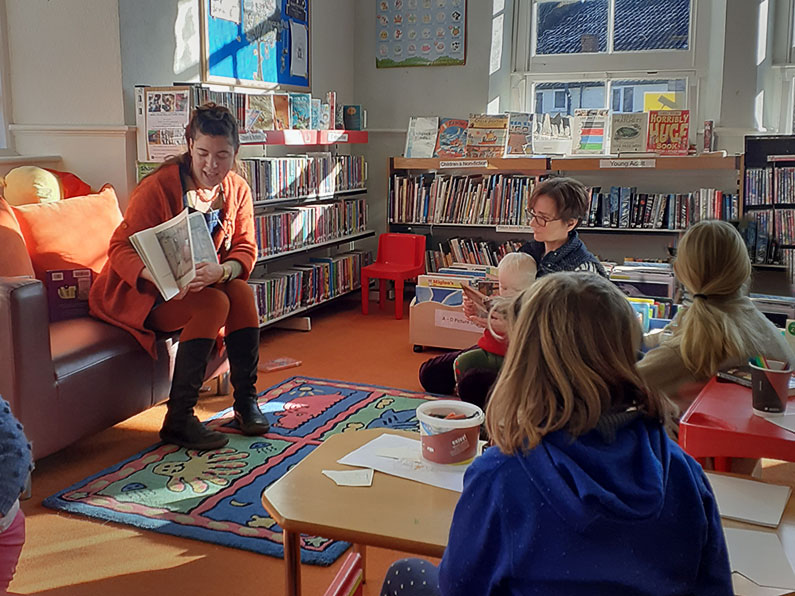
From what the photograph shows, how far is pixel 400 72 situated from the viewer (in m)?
5.71

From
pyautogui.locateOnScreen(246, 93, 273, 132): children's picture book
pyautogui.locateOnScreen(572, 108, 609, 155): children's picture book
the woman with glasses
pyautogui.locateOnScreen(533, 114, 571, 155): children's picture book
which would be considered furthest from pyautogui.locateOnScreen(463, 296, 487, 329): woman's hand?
pyautogui.locateOnScreen(572, 108, 609, 155): children's picture book

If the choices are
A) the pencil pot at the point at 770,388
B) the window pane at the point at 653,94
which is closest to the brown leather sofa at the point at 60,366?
the pencil pot at the point at 770,388

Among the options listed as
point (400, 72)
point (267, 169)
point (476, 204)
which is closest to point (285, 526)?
point (267, 169)

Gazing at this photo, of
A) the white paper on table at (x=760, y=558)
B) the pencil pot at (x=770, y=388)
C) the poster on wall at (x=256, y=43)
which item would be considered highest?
the poster on wall at (x=256, y=43)

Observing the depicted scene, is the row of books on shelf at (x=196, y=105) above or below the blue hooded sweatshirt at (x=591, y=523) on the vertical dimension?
above

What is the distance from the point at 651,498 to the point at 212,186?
8.14 feet

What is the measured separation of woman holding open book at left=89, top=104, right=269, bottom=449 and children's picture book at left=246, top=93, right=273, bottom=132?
103 centimetres

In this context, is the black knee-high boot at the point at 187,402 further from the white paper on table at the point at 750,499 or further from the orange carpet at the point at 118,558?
the white paper on table at the point at 750,499

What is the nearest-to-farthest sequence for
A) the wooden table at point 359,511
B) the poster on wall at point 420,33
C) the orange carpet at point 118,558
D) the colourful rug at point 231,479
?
1. the wooden table at point 359,511
2. the orange carpet at point 118,558
3. the colourful rug at point 231,479
4. the poster on wall at point 420,33

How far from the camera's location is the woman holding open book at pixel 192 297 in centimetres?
293

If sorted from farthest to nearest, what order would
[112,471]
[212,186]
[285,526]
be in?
[212,186] → [112,471] → [285,526]

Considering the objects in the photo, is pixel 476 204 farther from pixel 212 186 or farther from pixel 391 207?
pixel 212 186

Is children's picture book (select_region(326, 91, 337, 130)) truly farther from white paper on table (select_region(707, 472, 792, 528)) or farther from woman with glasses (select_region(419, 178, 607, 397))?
white paper on table (select_region(707, 472, 792, 528))

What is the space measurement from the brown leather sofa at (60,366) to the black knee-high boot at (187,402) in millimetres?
161
